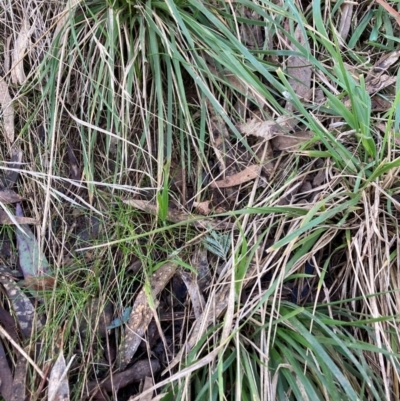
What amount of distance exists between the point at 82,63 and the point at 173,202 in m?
0.46

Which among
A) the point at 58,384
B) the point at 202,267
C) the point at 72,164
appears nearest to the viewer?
the point at 58,384

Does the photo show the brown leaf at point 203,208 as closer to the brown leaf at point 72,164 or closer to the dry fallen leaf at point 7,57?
the brown leaf at point 72,164

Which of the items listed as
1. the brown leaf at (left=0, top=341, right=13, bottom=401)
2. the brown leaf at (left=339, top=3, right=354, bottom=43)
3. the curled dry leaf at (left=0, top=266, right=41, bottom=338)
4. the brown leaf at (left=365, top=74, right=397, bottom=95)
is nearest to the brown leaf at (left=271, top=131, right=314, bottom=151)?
the brown leaf at (left=365, top=74, right=397, bottom=95)

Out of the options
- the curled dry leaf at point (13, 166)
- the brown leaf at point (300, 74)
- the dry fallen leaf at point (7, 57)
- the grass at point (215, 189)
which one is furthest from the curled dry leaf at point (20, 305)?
the brown leaf at point (300, 74)

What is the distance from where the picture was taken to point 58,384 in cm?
107

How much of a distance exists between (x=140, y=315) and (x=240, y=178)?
444 millimetres

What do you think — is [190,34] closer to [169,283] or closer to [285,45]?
[285,45]

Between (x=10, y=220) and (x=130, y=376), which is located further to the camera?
(x=10, y=220)

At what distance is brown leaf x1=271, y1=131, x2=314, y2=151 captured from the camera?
1227 millimetres

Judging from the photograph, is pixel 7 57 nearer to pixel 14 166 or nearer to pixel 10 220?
pixel 14 166

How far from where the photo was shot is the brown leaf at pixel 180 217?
1198 millimetres

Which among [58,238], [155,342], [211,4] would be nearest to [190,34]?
[211,4]

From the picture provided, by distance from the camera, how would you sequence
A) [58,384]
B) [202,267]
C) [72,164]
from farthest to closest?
1. [72,164]
2. [202,267]
3. [58,384]

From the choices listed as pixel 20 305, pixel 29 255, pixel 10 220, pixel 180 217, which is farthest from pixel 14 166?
pixel 180 217
